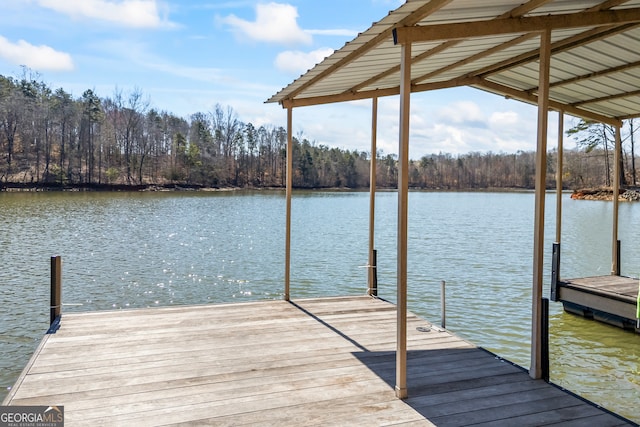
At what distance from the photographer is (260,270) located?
13023 millimetres

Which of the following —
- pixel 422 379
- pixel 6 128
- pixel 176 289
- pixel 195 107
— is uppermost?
pixel 195 107

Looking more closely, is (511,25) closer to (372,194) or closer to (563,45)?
(563,45)

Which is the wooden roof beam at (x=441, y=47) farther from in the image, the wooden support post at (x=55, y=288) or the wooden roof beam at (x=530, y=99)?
the wooden support post at (x=55, y=288)

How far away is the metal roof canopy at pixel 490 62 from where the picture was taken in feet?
11.2

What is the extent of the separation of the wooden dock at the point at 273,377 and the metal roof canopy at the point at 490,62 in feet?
1.20

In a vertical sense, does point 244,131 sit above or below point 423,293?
above

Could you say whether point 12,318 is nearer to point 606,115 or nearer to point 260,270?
point 260,270

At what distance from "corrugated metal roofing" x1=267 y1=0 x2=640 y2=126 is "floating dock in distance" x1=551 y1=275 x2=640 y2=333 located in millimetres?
2684

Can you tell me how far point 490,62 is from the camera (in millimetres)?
5172

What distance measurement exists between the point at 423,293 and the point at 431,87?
5272 mm

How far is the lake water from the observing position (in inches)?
258

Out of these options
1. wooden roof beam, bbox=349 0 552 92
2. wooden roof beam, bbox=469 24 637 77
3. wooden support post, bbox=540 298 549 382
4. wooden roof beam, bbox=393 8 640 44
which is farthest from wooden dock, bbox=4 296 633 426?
wooden roof beam, bbox=469 24 637 77

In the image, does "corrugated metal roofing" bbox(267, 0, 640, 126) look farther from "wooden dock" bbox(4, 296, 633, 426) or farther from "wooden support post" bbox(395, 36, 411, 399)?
"wooden dock" bbox(4, 296, 633, 426)

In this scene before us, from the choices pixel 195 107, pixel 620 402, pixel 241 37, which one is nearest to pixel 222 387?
pixel 620 402
